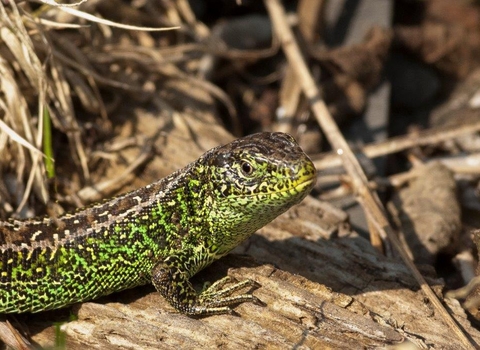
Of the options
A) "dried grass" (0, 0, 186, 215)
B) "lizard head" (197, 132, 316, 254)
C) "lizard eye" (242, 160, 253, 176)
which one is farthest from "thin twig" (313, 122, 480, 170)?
"lizard eye" (242, 160, 253, 176)

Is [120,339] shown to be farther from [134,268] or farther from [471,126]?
[471,126]

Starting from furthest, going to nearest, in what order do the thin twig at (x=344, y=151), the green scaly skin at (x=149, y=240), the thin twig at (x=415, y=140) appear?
the thin twig at (x=415, y=140) → the thin twig at (x=344, y=151) → the green scaly skin at (x=149, y=240)

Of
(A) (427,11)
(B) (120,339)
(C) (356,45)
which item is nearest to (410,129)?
(C) (356,45)

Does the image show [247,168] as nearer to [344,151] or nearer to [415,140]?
[344,151]

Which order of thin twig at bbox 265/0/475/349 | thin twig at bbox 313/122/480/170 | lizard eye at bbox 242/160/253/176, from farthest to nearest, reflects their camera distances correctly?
thin twig at bbox 313/122/480/170, thin twig at bbox 265/0/475/349, lizard eye at bbox 242/160/253/176

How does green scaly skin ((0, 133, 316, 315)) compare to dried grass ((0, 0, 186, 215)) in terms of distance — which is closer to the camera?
green scaly skin ((0, 133, 316, 315))

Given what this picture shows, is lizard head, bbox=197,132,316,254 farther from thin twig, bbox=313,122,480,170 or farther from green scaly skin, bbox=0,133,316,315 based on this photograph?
thin twig, bbox=313,122,480,170

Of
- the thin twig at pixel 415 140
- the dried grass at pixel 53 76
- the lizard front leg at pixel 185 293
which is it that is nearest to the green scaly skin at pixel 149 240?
the lizard front leg at pixel 185 293

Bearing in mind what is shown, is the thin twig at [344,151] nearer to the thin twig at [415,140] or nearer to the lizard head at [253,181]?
the thin twig at [415,140]
